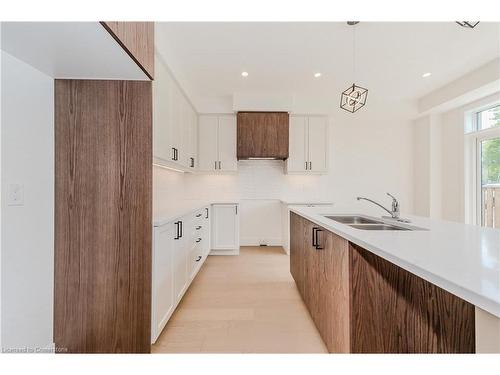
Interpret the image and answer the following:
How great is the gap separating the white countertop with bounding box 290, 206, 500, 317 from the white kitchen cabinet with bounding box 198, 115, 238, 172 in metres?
3.28

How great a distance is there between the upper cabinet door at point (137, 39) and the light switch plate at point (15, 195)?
933 mm

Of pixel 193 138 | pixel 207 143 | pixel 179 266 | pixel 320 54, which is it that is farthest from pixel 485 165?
pixel 179 266

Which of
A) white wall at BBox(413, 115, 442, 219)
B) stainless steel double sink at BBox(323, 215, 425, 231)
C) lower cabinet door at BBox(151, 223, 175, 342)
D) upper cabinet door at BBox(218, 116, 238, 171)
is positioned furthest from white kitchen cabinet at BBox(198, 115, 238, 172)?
white wall at BBox(413, 115, 442, 219)

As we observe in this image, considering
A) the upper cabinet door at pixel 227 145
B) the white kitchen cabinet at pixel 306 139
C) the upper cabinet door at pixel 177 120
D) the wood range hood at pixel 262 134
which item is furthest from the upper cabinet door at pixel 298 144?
the upper cabinet door at pixel 177 120

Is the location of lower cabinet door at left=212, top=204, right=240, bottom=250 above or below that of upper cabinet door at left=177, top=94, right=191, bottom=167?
below

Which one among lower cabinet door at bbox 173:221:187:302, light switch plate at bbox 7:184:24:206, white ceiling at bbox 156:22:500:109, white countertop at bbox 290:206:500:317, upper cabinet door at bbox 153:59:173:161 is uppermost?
white ceiling at bbox 156:22:500:109

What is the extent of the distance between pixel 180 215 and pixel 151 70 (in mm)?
1179

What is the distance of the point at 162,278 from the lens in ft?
5.71

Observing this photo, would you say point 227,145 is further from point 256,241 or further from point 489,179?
point 489,179

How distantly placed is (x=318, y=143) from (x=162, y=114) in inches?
118

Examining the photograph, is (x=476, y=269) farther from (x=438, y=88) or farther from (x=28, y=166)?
(x=438, y=88)

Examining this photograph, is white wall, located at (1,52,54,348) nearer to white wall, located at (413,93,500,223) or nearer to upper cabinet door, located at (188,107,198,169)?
upper cabinet door, located at (188,107,198,169)

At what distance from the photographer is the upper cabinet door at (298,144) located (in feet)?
14.4

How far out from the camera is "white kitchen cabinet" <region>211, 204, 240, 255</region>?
393cm
